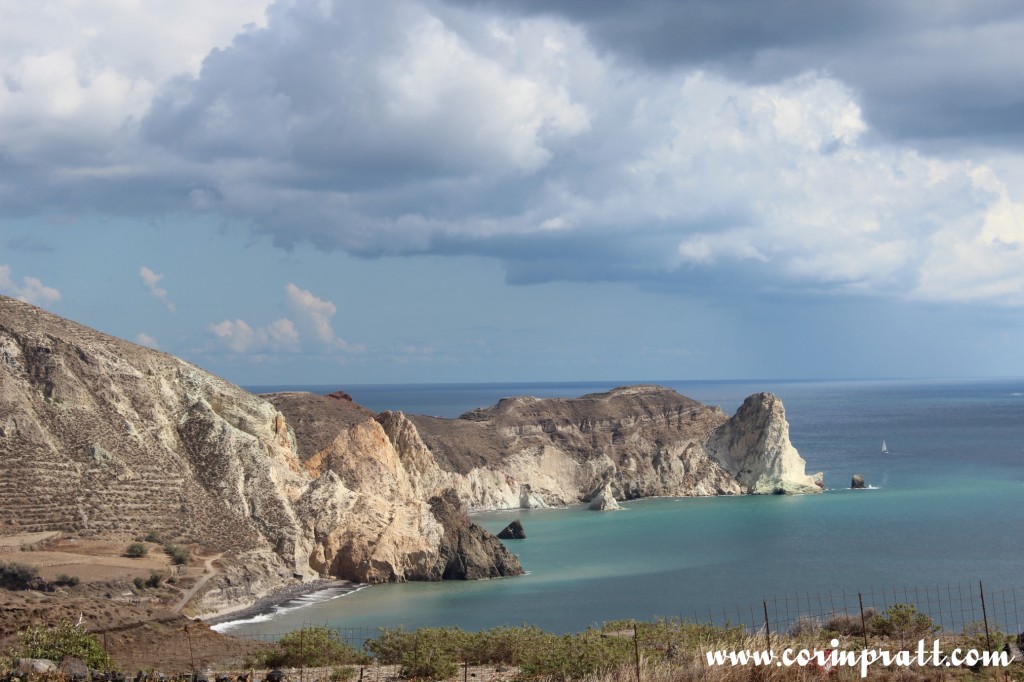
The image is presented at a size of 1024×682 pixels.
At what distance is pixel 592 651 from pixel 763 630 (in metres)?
9.06

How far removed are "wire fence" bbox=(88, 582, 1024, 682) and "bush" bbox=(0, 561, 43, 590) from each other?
7.03 m

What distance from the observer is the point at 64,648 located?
2494 centimetres

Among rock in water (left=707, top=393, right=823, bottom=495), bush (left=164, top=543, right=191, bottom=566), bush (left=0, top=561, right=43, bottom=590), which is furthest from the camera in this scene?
rock in water (left=707, top=393, right=823, bottom=495)

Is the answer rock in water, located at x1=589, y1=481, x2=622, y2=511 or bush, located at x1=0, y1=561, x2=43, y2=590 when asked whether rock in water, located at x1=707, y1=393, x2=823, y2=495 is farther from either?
bush, located at x1=0, y1=561, x2=43, y2=590

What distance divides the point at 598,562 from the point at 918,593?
17.5 metres

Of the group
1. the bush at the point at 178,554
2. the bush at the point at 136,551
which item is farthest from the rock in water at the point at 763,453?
the bush at the point at 136,551

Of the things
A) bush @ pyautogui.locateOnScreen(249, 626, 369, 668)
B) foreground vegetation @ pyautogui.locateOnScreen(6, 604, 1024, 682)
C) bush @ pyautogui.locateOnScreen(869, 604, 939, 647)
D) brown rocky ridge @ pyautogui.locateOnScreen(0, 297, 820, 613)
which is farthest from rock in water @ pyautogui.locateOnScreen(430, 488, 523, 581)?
bush @ pyautogui.locateOnScreen(869, 604, 939, 647)

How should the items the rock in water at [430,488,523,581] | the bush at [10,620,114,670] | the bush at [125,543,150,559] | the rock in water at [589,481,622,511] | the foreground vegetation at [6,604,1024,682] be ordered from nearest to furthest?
the foreground vegetation at [6,604,1024,682] < the bush at [10,620,114,670] < the bush at [125,543,150,559] < the rock in water at [430,488,523,581] < the rock in water at [589,481,622,511]

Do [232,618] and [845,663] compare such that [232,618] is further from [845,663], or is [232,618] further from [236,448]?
[845,663]

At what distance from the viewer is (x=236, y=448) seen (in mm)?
53375

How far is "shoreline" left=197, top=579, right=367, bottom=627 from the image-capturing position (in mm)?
41000

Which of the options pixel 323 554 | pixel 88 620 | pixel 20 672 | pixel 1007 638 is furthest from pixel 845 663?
pixel 323 554

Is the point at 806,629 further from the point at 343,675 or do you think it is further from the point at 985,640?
the point at 343,675

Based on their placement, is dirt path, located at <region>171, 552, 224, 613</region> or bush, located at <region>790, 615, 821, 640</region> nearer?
bush, located at <region>790, 615, 821, 640</region>
